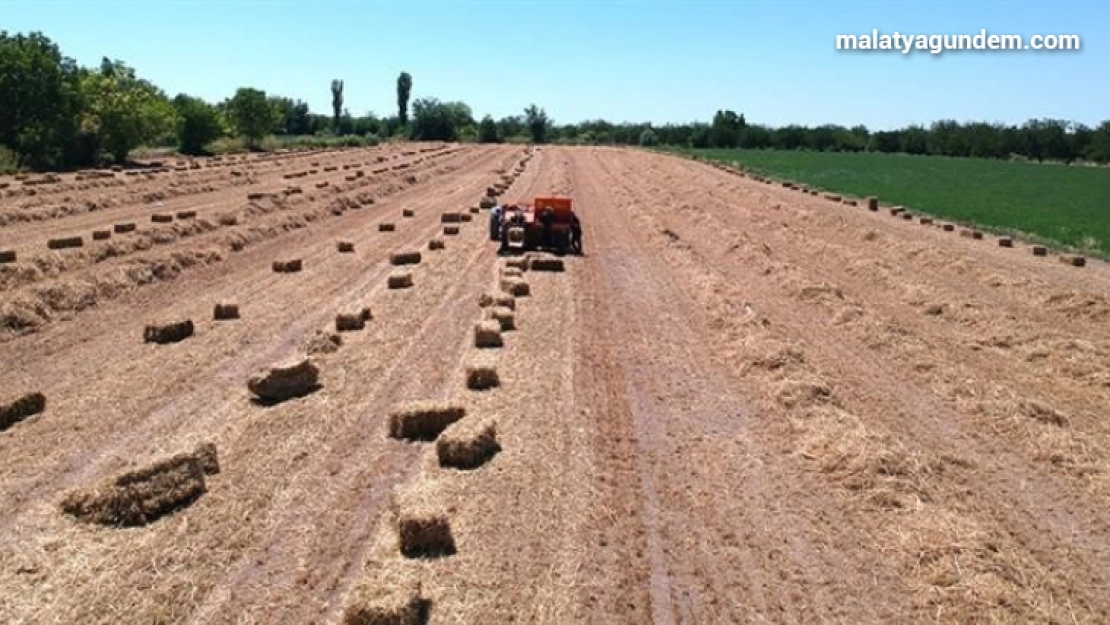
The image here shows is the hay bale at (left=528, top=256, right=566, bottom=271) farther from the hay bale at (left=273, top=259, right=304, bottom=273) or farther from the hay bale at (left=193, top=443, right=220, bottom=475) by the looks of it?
the hay bale at (left=193, top=443, right=220, bottom=475)

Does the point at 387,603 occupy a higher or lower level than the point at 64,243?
lower

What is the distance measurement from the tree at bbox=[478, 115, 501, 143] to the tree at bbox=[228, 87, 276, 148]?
57136 mm

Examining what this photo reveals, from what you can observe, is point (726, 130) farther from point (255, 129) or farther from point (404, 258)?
point (404, 258)

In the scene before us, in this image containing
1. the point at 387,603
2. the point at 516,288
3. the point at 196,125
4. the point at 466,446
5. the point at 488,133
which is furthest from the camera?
the point at 488,133

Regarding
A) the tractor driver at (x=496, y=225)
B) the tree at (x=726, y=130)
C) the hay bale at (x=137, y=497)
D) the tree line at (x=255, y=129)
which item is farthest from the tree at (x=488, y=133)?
the hay bale at (x=137, y=497)

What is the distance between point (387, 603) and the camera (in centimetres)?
731

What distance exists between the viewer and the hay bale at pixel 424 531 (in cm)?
865

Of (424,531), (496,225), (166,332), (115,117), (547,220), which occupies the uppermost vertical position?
(115,117)

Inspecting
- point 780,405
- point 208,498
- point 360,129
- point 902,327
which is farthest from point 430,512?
point 360,129

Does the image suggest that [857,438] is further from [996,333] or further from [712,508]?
[996,333]

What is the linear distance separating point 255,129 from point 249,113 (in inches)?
77.4

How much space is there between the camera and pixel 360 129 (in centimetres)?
18850

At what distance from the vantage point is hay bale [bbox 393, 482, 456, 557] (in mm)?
8648

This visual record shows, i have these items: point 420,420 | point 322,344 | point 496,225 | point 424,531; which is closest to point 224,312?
point 322,344
